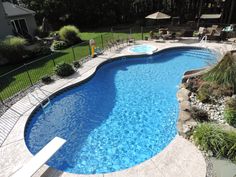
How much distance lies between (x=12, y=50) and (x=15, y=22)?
7946mm

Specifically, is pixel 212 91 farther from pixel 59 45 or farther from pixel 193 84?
pixel 59 45

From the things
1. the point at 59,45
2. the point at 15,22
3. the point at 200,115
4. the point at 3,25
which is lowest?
the point at 200,115

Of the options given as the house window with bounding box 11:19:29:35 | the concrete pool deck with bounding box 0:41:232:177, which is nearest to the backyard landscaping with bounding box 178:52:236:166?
the concrete pool deck with bounding box 0:41:232:177

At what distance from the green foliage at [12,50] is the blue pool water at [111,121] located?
6.18m

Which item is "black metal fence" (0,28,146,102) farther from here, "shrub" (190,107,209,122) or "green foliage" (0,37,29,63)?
"shrub" (190,107,209,122)

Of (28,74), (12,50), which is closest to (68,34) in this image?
(12,50)

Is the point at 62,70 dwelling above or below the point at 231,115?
above

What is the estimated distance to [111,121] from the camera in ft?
24.7

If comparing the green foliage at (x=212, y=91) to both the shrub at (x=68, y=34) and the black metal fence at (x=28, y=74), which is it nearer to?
the black metal fence at (x=28, y=74)

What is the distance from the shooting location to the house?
1725cm

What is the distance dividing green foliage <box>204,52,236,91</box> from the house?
57.6 ft

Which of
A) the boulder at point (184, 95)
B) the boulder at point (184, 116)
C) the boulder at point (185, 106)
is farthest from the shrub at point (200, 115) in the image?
the boulder at point (184, 95)

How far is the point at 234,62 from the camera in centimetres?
744

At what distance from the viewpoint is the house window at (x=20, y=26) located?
19.3 m
